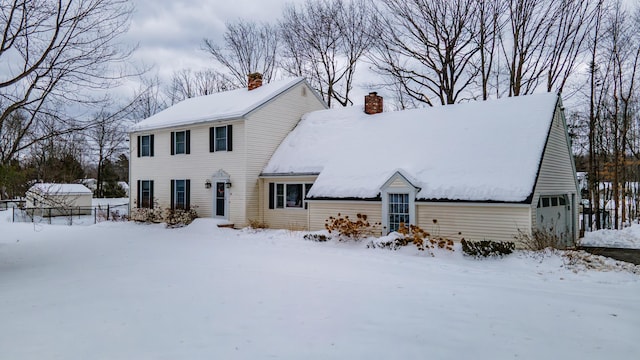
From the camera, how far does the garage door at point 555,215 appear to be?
12891 mm

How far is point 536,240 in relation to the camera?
11.4 m

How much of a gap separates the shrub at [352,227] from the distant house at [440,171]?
1.12 ft

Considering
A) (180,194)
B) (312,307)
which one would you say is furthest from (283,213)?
(312,307)

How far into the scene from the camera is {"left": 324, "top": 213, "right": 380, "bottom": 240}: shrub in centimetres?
1362

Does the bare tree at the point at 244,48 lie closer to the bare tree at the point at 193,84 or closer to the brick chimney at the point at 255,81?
the bare tree at the point at 193,84

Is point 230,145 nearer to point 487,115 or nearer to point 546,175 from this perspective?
point 487,115

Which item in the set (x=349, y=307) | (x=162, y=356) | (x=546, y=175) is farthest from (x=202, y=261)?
(x=546, y=175)

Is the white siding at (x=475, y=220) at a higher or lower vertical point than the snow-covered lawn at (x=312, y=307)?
Result: higher

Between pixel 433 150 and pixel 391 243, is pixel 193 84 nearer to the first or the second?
pixel 433 150

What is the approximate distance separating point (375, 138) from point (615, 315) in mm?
11749

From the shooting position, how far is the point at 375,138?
17.2 metres

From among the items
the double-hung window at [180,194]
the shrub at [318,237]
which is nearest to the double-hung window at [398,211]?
the shrub at [318,237]

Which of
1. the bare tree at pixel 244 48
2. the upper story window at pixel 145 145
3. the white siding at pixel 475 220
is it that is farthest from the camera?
the bare tree at pixel 244 48

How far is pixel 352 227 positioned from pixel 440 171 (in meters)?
3.49
